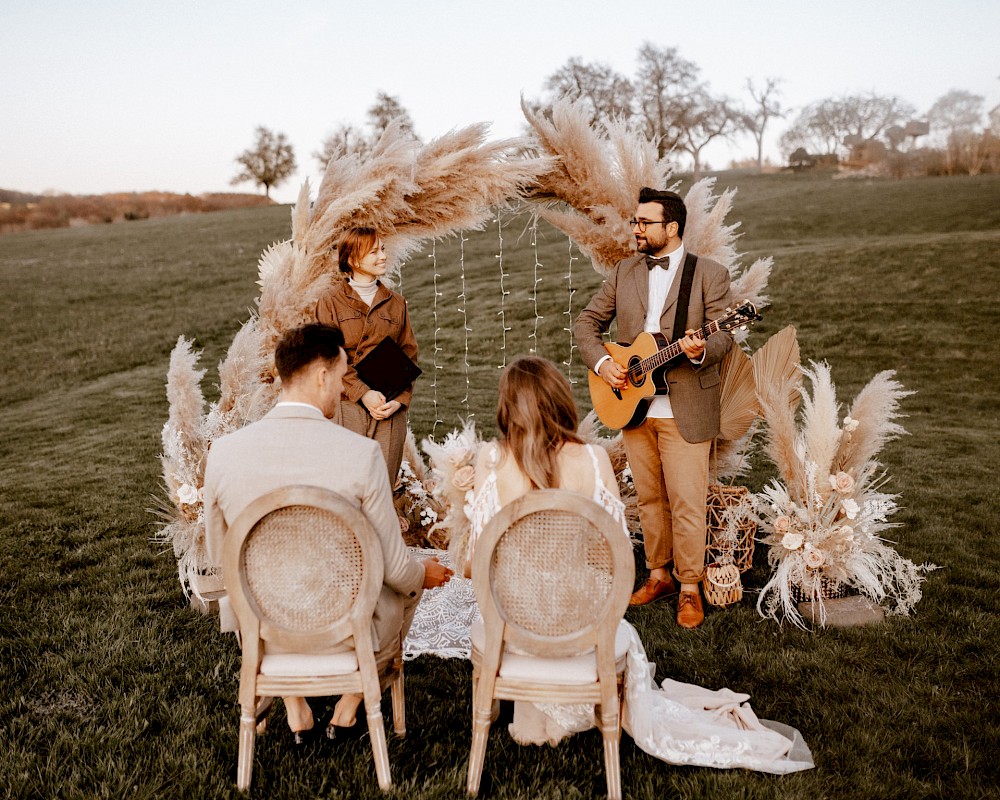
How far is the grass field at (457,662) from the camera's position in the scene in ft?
10.1

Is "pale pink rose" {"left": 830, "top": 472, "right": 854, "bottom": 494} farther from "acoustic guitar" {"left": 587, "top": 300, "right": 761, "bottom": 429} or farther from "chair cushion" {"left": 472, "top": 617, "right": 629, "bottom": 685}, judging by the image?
"chair cushion" {"left": 472, "top": 617, "right": 629, "bottom": 685}

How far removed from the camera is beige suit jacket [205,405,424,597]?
2.78 m

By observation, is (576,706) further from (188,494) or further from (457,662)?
(188,494)

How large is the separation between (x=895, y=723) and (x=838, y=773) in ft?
1.85

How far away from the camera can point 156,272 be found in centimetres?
2350

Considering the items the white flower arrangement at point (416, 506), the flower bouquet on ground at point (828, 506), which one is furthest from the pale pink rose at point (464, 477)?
the white flower arrangement at point (416, 506)

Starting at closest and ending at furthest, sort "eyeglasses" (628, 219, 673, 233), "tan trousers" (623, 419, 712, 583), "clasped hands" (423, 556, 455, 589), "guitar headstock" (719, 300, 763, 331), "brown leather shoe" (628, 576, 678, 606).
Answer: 1. "clasped hands" (423, 556, 455, 589)
2. "guitar headstock" (719, 300, 763, 331)
3. "eyeglasses" (628, 219, 673, 233)
4. "tan trousers" (623, 419, 712, 583)
5. "brown leather shoe" (628, 576, 678, 606)

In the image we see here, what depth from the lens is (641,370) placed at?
4.58m

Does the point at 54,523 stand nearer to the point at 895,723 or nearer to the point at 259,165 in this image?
the point at 895,723

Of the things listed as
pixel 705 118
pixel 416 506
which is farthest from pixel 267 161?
pixel 416 506

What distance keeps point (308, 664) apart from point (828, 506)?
3316 millimetres

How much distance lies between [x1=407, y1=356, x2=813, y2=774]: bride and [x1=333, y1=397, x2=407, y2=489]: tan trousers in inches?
68.9

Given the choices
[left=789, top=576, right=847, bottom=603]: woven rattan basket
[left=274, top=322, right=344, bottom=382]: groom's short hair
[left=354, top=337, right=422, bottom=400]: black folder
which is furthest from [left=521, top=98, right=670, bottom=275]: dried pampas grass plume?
[left=274, top=322, right=344, bottom=382]: groom's short hair

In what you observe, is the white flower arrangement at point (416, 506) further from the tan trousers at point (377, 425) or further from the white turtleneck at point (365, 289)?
the white turtleneck at point (365, 289)
